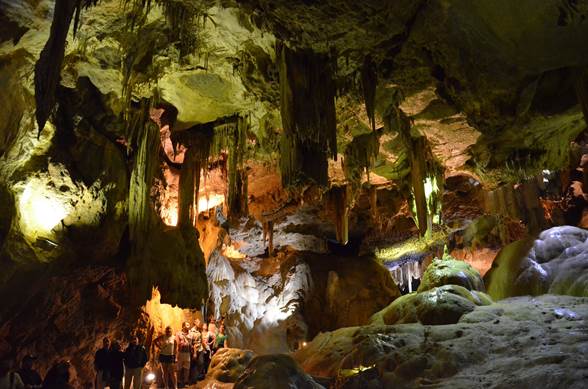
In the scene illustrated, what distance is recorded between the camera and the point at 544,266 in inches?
551

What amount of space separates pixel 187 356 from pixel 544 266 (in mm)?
10903

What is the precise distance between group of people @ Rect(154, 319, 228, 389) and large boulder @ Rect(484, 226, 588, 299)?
943 centimetres

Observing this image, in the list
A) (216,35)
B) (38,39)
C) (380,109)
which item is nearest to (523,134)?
(380,109)

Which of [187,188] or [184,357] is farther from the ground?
[187,188]

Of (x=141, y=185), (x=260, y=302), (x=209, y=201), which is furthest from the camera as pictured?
(x=260, y=302)

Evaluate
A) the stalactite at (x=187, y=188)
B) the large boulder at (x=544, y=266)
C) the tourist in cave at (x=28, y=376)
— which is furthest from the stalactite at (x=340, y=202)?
the tourist in cave at (x=28, y=376)

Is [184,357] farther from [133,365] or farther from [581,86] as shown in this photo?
[581,86]

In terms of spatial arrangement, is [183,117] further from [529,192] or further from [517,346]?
[529,192]

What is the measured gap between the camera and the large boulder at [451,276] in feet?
44.0

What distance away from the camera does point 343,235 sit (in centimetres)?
1313

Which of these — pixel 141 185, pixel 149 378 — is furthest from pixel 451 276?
pixel 141 185

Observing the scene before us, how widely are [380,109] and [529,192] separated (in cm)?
1175

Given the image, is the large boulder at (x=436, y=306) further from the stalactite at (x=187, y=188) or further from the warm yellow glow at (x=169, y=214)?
the warm yellow glow at (x=169, y=214)

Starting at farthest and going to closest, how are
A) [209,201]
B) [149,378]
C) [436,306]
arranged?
[209,201] < [149,378] < [436,306]
